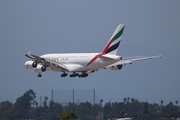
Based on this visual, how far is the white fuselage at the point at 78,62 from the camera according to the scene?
109688 mm

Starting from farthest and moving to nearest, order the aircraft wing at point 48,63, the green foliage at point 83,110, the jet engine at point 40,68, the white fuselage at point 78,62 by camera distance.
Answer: the jet engine at point 40,68
the white fuselage at point 78,62
the aircraft wing at point 48,63
the green foliage at point 83,110

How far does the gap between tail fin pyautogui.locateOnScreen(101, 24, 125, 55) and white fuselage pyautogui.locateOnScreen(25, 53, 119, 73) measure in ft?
8.02

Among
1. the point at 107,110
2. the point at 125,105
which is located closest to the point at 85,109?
the point at 107,110

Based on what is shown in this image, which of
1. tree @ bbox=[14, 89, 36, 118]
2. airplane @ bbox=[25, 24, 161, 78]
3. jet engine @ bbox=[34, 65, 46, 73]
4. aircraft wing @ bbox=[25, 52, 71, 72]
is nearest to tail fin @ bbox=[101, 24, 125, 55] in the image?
airplane @ bbox=[25, 24, 161, 78]

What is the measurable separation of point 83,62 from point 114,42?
22.7ft

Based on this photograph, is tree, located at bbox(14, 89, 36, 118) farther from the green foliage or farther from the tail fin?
the tail fin

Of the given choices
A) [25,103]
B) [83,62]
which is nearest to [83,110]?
[83,62]

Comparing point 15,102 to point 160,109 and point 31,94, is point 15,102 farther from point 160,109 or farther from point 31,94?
point 160,109

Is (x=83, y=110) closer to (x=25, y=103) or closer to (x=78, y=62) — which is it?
(x=78, y=62)

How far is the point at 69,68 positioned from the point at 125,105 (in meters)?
14.1

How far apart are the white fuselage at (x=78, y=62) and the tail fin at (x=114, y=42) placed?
2.44m

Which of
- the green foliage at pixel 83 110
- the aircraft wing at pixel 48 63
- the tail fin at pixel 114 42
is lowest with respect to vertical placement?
the green foliage at pixel 83 110

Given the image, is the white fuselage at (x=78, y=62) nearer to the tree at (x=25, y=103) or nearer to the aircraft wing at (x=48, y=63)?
the aircraft wing at (x=48, y=63)

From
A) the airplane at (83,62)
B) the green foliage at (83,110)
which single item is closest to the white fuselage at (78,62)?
the airplane at (83,62)
